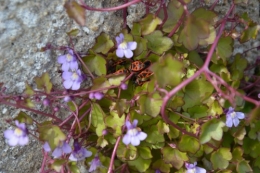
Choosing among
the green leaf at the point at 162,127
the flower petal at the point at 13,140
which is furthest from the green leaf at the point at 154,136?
the flower petal at the point at 13,140

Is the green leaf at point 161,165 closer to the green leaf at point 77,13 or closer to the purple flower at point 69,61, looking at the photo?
the purple flower at point 69,61

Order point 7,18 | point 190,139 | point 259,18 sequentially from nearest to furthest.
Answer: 1. point 7,18
2. point 190,139
3. point 259,18

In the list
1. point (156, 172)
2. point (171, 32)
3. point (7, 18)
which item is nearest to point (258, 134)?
point (156, 172)

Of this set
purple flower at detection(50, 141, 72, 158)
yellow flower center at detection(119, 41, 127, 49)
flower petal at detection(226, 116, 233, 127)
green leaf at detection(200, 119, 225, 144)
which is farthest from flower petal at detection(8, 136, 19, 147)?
flower petal at detection(226, 116, 233, 127)

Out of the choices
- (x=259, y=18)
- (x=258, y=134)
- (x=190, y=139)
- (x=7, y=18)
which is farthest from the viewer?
(x=259, y=18)

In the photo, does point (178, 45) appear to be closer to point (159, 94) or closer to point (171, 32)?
point (171, 32)

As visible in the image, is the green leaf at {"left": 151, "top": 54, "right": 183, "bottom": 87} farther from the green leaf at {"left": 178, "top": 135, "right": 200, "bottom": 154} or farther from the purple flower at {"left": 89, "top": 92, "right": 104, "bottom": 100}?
the green leaf at {"left": 178, "top": 135, "right": 200, "bottom": 154}
